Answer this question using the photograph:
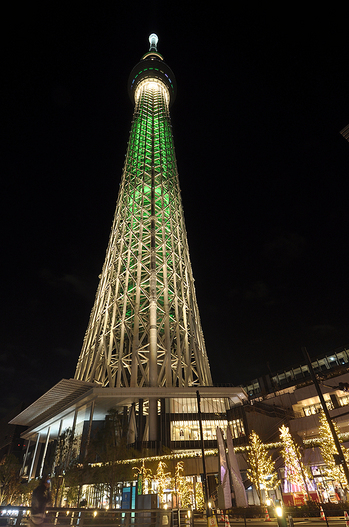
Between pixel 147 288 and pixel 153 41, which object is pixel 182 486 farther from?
pixel 153 41

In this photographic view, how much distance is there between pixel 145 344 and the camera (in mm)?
47094

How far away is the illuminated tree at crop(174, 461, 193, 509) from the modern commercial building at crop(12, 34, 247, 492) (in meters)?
1.91

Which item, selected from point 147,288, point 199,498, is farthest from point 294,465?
point 147,288

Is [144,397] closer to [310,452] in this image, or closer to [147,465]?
[147,465]

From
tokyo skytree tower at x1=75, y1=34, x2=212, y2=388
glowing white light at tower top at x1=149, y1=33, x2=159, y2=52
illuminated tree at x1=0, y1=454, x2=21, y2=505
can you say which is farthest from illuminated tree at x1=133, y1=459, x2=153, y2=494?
glowing white light at tower top at x1=149, y1=33, x2=159, y2=52

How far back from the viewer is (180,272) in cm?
4975

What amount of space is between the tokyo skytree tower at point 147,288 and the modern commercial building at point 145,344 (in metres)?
0.17

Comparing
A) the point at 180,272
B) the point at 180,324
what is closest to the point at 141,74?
the point at 180,272

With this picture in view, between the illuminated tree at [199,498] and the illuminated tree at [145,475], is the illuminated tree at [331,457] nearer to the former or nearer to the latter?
the illuminated tree at [199,498]

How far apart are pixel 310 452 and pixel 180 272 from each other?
28.7 metres

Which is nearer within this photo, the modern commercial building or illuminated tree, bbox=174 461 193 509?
illuminated tree, bbox=174 461 193 509

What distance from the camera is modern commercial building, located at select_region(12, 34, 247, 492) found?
31.5m

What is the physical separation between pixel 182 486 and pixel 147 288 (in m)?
34.0

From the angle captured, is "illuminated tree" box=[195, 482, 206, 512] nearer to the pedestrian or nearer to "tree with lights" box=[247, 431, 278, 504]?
"tree with lights" box=[247, 431, 278, 504]
